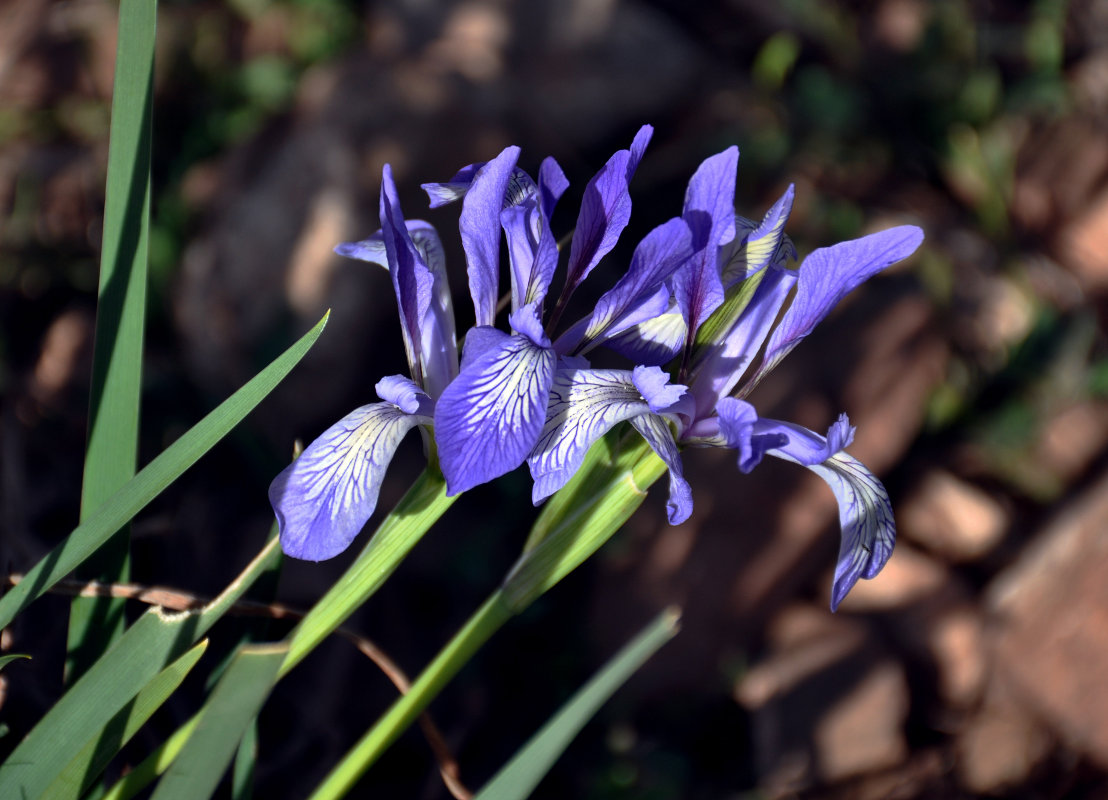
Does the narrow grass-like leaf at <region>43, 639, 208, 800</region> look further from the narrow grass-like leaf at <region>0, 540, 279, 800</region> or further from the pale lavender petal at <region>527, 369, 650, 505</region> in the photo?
the pale lavender petal at <region>527, 369, 650, 505</region>

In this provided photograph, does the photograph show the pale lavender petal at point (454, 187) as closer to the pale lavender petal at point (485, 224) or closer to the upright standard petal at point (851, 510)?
the pale lavender petal at point (485, 224)

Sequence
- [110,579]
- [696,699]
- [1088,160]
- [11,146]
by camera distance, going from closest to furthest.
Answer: [110,579]
[696,699]
[11,146]
[1088,160]

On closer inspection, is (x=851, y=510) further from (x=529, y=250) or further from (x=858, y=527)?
(x=529, y=250)

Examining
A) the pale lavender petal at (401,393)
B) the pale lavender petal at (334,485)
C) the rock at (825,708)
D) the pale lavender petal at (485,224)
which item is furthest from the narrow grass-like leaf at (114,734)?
the rock at (825,708)

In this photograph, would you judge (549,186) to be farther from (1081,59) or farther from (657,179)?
(1081,59)

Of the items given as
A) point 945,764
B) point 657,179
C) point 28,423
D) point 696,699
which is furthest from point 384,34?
point 945,764

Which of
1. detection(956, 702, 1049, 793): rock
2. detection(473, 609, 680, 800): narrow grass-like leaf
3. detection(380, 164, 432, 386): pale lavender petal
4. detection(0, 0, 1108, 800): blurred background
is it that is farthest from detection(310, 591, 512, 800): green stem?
detection(956, 702, 1049, 793): rock
